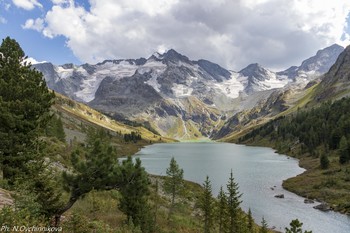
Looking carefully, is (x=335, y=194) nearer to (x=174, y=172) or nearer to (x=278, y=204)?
(x=278, y=204)

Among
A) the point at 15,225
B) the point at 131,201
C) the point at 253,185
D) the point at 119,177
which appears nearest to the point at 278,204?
the point at 253,185

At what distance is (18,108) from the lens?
97.2ft

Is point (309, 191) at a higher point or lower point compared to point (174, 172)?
lower

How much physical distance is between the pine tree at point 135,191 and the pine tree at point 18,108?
969 centimetres

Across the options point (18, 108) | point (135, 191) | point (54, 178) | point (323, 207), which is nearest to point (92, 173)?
point (135, 191)

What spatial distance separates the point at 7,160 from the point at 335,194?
6644 cm

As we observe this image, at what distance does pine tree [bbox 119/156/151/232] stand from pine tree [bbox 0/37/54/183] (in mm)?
9686

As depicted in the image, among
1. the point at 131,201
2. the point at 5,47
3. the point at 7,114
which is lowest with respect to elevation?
the point at 131,201

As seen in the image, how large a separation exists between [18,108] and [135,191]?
13130mm

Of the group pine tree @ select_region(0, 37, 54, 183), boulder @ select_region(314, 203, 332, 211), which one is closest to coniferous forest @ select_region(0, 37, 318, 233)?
pine tree @ select_region(0, 37, 54, 183)

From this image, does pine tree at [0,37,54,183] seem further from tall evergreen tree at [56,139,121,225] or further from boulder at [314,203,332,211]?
boulder at [314,203,332,211]

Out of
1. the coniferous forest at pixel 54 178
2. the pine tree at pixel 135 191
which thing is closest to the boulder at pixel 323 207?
the coniferous forest at pixel 54 178

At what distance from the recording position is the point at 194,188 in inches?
3268

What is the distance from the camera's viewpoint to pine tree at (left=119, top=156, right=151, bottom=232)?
25.9 m
